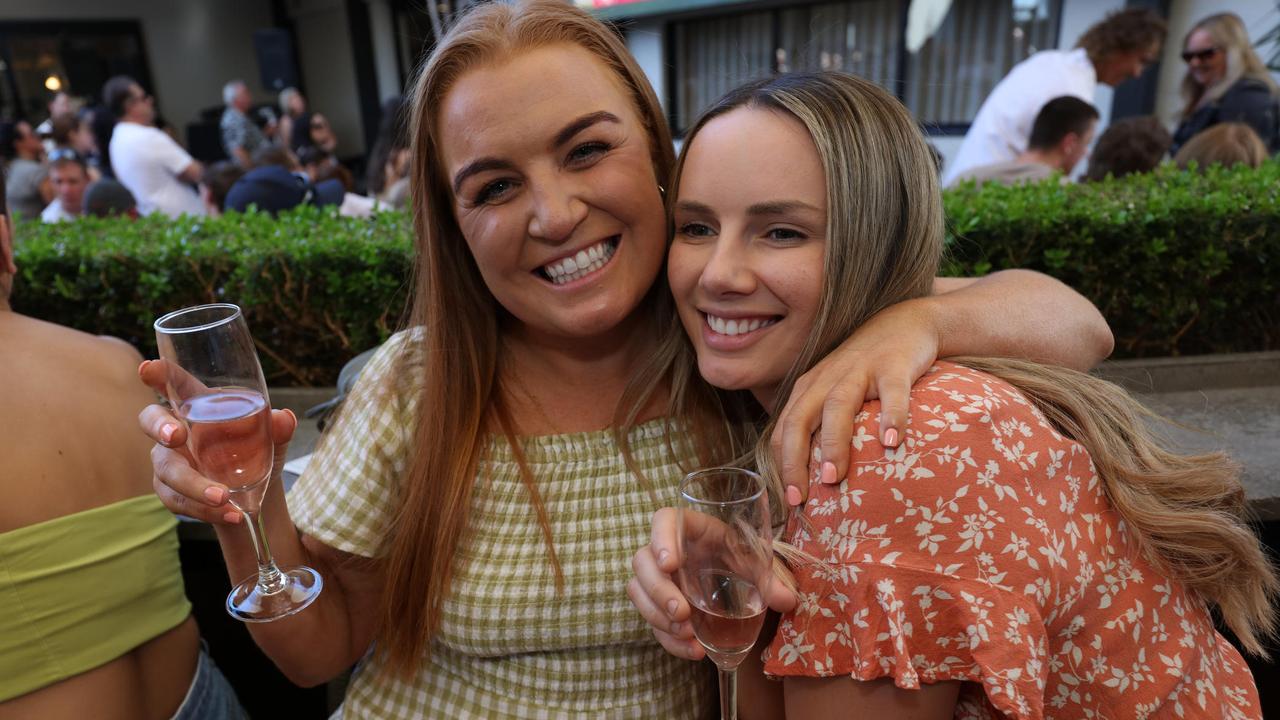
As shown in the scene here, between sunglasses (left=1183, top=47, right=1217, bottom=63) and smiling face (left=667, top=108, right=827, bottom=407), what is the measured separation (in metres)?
5.20

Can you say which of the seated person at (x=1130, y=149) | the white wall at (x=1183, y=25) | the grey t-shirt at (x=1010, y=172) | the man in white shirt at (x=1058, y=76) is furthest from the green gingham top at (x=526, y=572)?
the white wall at (x=1183, y=25)

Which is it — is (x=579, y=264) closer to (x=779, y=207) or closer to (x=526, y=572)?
(x=779, y=207)

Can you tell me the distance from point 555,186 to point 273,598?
882 millimetres

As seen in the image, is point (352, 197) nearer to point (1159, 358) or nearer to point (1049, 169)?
point (1049, 169)

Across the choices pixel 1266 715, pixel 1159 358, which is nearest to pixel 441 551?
pixel 1266 715

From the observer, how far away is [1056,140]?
448cm

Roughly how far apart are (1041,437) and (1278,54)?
7509 mm

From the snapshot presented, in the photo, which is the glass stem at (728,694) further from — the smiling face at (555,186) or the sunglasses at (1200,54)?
the sunglasses at (1200,54)

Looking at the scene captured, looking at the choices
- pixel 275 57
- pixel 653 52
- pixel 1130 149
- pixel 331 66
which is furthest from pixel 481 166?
pixel 331 66

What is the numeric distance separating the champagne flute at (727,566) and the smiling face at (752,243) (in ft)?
1.39

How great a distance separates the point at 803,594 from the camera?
1.29 m

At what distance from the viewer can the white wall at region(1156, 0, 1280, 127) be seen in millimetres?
6852

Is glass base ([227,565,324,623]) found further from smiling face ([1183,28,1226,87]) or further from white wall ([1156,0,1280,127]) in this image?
white wall ([1156,0,1280,127])

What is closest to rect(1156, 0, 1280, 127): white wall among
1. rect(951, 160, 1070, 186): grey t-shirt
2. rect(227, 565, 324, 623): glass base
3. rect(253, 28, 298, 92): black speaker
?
rect(951, 160, 1070, 186): grey t-shirt
